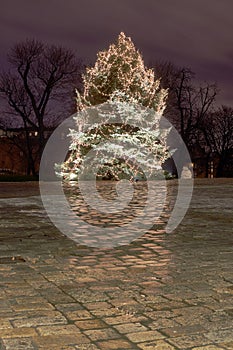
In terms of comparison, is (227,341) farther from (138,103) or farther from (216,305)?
(138,103)

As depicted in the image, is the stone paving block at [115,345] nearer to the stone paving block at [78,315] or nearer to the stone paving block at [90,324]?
the stone paving block at [90,324]

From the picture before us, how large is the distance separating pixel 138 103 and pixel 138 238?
69.2 feet

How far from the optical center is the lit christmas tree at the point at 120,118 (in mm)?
29156

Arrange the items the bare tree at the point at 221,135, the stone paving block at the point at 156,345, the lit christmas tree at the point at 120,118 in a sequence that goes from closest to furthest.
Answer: the stone paving block at the point at 156,345 → the lit christmas tree at the point at 120,118 → the bare tree at the point at 221,135

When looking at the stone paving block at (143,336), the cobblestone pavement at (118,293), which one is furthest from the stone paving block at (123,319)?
the stone paving block at (143,336)

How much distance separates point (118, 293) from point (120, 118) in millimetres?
24365

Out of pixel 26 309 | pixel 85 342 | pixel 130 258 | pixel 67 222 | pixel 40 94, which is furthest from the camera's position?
pixel 40 94

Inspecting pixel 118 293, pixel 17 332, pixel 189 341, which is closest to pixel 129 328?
pixel 189 341

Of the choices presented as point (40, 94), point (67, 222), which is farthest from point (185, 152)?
point (67, 222)

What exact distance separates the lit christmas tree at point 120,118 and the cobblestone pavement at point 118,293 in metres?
20.5

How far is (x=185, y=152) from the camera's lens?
50.6 metres

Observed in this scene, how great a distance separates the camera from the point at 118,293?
5145mm

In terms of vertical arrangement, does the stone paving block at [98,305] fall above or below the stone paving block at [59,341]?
above

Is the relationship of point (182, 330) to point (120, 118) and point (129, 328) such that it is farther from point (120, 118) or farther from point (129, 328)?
point (120, 118)
